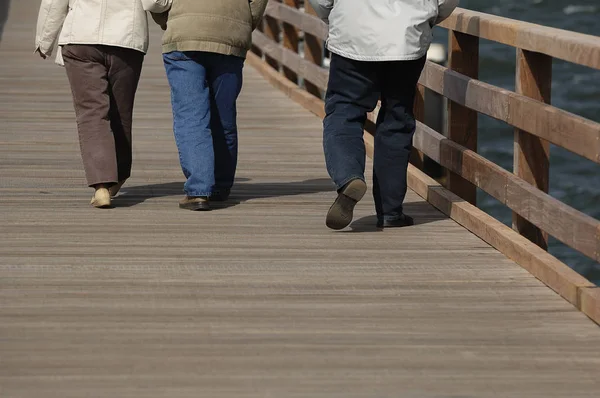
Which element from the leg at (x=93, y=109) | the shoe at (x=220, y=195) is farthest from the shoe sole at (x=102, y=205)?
the shoe at (x=220, y=195)

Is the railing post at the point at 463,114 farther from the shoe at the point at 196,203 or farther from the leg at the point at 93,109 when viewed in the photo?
the leg at the point at 93,109

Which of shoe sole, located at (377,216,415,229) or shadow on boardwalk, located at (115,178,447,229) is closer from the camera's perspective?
shoe sole, located at (377,216,415,229)

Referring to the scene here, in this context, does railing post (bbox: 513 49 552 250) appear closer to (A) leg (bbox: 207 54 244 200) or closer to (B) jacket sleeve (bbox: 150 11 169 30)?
(A) leg (bbox: 207 54 244 200)

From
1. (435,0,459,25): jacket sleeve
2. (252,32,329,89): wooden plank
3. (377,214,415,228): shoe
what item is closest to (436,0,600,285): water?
(252,32,329,89): wooden plank

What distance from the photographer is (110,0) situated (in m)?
6.89

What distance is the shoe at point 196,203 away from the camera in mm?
7059

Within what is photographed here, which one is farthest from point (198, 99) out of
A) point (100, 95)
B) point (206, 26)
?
point (100, 95)

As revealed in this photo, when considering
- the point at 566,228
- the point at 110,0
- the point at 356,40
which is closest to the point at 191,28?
the point at 110,0

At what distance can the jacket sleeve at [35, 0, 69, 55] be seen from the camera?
22.8ft

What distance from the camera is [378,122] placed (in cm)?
664

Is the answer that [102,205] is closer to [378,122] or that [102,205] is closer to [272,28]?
[378,122]

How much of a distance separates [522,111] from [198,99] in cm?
168

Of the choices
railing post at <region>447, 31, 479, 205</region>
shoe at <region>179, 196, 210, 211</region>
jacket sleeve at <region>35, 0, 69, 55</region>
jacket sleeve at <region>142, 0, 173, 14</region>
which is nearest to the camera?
jacket sleeve at <region>142, 0, 173, 14</region>

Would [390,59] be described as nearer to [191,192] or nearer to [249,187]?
[191,192]
